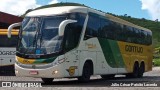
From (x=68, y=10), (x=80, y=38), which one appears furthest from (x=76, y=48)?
(x=68, y=10)

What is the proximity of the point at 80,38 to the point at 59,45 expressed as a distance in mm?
1502

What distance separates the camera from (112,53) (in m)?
21.7

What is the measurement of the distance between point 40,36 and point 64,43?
41.1 inches

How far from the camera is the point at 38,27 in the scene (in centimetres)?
1702

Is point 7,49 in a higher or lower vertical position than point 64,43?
lower

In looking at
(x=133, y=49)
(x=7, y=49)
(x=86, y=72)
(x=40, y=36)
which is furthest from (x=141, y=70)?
(x=40, y=36)

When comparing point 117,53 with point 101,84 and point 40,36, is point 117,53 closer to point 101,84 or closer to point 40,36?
point 101,84

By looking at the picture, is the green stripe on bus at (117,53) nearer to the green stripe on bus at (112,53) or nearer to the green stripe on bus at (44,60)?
the green stripe on bus at (112,53)

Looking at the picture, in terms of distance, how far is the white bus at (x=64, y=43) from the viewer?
16422 millimetres

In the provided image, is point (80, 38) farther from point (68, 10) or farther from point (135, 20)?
point (135, 20)

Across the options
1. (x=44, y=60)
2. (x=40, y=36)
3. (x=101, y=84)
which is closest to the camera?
(x=44, y=60)

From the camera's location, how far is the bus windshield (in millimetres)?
16469

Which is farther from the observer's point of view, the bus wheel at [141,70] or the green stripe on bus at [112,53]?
the bus wheel at [141,70]

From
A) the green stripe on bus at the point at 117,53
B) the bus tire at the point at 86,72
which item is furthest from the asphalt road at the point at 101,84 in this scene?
the green stripe on bus at the point at 117,53
